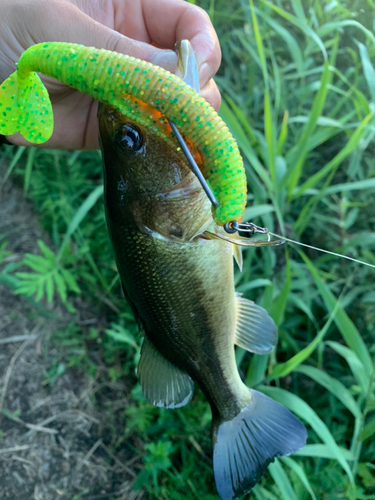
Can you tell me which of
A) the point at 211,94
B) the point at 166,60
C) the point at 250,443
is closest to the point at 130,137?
the point at 166,60

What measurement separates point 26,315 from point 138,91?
2237 millimetres

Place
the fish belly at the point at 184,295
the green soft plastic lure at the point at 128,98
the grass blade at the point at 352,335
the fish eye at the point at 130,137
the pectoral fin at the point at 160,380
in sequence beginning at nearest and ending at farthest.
Answer: the green soft plastic lure at the point at 128,98, the fish eye at the point at 130,137, the fish belly at the point at 184,295, the pectoral fin at the point at 160,380, the grass blade at the point at 352,335

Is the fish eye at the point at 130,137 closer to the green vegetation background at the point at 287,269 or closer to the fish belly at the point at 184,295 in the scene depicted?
the fish belly at the point at 184,295

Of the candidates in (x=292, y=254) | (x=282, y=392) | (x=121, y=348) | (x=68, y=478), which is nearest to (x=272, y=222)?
(x=292, y=254)

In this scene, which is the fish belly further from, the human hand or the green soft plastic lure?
the human hand

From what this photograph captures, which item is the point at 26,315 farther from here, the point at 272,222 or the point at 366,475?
the point at 366,475

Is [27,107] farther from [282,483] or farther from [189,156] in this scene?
[282,483]

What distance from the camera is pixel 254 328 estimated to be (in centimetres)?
158

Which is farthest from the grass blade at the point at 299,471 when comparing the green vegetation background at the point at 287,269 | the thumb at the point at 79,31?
the thumb at the point at 79,31

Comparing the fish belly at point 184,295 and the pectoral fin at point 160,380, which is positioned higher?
the fish belly at point 184,295

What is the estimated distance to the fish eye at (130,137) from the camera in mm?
1040

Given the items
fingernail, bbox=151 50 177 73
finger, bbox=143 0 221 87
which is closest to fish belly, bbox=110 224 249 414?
fingernail, bbox=151 50 177 73

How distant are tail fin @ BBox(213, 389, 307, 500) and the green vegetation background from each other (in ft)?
0.53

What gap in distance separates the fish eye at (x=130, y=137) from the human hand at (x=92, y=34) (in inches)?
13.3
